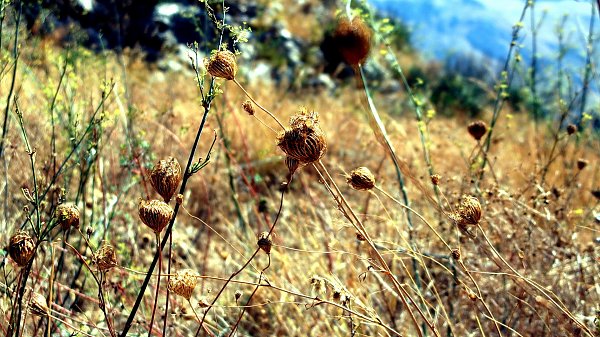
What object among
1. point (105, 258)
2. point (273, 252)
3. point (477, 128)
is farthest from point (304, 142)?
point (273, 252)

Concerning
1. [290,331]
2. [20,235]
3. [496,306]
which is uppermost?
[496,306]

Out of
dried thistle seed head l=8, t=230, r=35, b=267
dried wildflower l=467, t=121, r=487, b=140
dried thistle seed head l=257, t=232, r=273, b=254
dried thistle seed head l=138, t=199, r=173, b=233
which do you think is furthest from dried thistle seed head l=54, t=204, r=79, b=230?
dried wildflower l=467, t=121, r=487, b=140

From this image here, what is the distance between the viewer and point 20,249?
36.4 inches

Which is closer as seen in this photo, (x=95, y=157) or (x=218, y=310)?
(x=95, y=157)

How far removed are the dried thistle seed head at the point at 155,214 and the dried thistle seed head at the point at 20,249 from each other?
0.21 m

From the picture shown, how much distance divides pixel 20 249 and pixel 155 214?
0.24 meters

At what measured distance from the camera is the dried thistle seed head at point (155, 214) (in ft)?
2.93

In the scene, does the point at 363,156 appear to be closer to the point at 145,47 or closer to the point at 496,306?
the point at 496,306

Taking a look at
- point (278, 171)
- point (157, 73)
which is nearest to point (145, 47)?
point (157, 73)

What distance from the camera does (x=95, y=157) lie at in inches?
71.1

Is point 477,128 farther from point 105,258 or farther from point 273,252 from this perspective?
point 105,258

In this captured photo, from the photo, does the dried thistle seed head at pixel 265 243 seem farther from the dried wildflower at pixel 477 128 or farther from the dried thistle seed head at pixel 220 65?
the dried wildflower at pixel 477 128

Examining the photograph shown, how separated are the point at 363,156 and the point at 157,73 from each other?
439 cm

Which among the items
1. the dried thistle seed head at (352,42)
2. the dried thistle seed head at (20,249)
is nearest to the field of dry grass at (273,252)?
the dried thistle seed head at (20,249)
